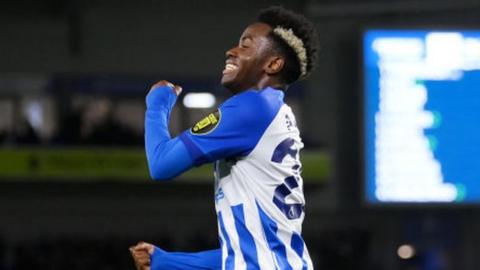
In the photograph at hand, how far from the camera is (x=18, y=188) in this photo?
14.5 metres

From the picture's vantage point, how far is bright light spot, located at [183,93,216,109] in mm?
14367

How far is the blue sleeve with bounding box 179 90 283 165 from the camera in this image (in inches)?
121

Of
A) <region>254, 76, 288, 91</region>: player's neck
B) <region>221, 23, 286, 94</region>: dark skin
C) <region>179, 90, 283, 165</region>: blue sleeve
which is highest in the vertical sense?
<region>221, 23, 286, 94</region>: dark skin

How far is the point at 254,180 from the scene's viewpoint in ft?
10.2

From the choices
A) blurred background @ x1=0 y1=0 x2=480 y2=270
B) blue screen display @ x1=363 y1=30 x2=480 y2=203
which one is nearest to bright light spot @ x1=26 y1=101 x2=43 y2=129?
blurred background @ x1=0 y1=0 x2=480 y2=270

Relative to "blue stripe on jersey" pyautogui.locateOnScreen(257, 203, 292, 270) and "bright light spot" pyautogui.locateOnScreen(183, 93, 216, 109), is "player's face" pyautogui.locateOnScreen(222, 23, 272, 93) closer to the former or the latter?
"blue stripe on jersey" pyautogui.locateOnScreen(257, 203, 292, 270)

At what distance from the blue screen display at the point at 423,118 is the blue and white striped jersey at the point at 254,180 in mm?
10461

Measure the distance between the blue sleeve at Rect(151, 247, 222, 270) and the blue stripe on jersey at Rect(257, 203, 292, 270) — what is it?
0.26 meters

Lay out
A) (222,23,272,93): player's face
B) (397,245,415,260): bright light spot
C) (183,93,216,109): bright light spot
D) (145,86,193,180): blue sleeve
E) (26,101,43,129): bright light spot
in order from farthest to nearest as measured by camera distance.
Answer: (183,93,216,109): bright light spot < (26,101,43,129): bright light spot < (397,245,415,260): bright light spot < (222,23,272,93): player's face < (145,86,193,180): blue sleeve

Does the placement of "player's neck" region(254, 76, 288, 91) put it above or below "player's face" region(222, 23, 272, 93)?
below

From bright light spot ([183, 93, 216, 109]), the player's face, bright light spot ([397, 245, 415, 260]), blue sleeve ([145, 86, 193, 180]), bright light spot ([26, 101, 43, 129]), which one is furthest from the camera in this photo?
bright light spot ([183, 93, 216, 109])

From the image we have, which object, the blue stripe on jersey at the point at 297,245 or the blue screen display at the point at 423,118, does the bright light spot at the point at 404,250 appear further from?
the blue stripe on jersey at the point at 297,245

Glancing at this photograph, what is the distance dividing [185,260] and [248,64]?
2.01 ft

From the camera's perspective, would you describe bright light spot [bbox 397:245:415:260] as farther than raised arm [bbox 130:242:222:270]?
Yes
